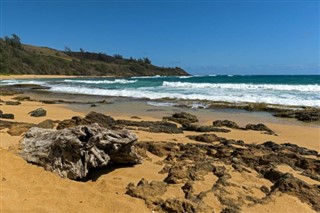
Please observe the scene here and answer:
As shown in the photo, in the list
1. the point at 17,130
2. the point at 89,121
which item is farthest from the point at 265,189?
the point at 17,130

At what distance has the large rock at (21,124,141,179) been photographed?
14.5ft

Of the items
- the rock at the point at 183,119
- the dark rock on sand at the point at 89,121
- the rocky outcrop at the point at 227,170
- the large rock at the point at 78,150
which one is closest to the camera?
the rocky outcrop at the point at 227,170

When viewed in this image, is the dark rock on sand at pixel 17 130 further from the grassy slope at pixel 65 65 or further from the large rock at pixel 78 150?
the grassy slope at pixel 65 65

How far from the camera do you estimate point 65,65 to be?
102562 mm

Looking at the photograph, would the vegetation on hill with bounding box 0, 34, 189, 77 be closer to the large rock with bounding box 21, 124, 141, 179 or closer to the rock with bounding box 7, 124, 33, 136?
the rock with bounding box 7, 124, 33, 136

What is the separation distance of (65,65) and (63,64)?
0.79 meters

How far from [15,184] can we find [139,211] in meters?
1.77

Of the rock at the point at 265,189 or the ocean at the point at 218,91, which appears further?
the ocean at the point at 218,91

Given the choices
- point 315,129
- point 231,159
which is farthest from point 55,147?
→ point 315,129

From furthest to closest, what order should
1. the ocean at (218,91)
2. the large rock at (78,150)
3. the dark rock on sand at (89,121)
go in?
the ocean at (218,91), the dark rock on sand at (89,121), the large rock at (78,150)

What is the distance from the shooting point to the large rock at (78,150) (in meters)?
4.43

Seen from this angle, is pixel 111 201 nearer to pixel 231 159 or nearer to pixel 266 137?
pixel 231 159

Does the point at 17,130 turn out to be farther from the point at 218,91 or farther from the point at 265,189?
the point at 218,91

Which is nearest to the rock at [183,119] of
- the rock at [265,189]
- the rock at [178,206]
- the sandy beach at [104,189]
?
the sandy beach at [104,189]
